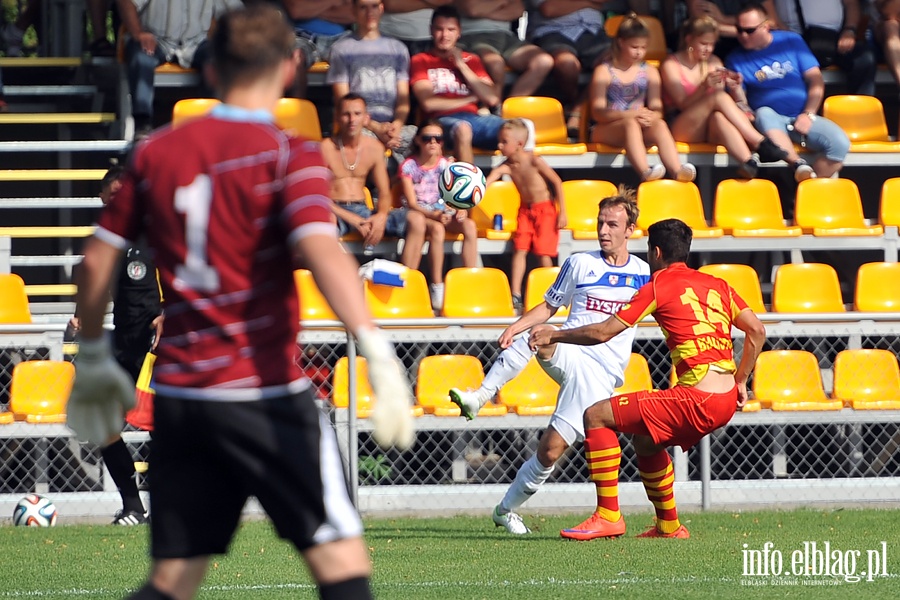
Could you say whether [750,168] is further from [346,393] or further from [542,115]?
[346,393]

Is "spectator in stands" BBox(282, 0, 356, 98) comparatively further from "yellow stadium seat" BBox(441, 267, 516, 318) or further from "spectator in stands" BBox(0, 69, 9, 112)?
"yellow stadium seat" BBox(441, 267, 516, 318)

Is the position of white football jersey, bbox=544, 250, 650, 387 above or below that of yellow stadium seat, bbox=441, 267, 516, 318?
above

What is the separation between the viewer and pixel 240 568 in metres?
6.86

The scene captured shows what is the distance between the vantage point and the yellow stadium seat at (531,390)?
9.74m

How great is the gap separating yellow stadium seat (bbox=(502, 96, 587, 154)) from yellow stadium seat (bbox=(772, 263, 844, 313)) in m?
2.49

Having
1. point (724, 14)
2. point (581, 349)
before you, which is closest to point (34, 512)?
point (581, 349)

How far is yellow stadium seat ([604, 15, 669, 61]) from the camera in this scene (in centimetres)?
1323

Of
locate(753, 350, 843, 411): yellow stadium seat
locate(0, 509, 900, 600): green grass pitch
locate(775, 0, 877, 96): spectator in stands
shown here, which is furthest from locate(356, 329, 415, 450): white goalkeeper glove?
locate(775, 0, 877, 96): spectator in stands

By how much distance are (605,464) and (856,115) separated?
21.1ft

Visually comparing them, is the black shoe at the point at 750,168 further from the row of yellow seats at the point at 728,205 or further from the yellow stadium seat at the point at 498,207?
the yellow stadium seat at the point at 498,207

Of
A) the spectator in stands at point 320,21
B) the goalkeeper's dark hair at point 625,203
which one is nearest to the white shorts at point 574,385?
the goalkeeper's dark hair at point 625,203

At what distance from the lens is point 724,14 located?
1312 cm

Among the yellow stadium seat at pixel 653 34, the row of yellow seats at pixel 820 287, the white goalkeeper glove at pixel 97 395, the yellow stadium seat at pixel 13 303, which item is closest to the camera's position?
the white goalkeeper glove at pixel 97 395

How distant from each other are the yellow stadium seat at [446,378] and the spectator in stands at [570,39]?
12.5 ft
